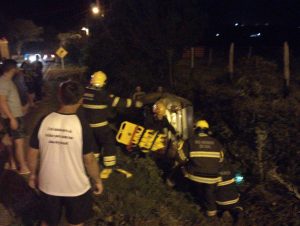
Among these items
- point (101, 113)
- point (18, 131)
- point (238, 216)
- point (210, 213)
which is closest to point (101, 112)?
point (101, 113)

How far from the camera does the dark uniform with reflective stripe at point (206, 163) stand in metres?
5.15

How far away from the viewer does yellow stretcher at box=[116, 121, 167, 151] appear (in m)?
6.44

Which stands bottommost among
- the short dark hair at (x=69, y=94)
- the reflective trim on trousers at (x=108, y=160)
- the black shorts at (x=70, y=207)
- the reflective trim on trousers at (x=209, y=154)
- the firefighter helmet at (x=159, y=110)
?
the reflective trim on trousers at (x=108, y=160)

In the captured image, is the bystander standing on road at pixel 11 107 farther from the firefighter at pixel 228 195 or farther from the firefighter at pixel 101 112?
the firefighter at pixel 228 195

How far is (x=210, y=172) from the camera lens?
5.14 m

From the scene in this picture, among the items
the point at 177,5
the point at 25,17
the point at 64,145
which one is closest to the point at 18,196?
the point at 64,145

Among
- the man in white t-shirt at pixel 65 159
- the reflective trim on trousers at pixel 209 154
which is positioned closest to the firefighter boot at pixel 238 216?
the reflective trim on trousers at pixel 209 154

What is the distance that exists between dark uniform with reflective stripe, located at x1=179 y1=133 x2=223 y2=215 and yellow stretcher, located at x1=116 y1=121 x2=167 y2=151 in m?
1.16

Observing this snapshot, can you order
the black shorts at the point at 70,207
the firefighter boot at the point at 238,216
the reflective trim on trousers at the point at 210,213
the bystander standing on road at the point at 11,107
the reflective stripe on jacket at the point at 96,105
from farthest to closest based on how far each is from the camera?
the reflective stripe on jacket at the point at 96,105 → the bystander standing on road at the point at 11,107 → the reflective trim on trousers at the point at 210,213 → the firefighter boot at the point at 238,216 → the black shorts at the point at 70,207

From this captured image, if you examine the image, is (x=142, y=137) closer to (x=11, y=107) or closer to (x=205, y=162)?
(x=205, y=162)

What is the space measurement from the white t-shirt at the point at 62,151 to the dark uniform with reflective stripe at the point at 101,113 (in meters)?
2.52

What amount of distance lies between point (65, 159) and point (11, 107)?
2826 millimetres

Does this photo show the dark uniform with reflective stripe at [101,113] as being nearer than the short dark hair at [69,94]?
No

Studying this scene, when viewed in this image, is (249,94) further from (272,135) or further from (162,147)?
(162,147)
